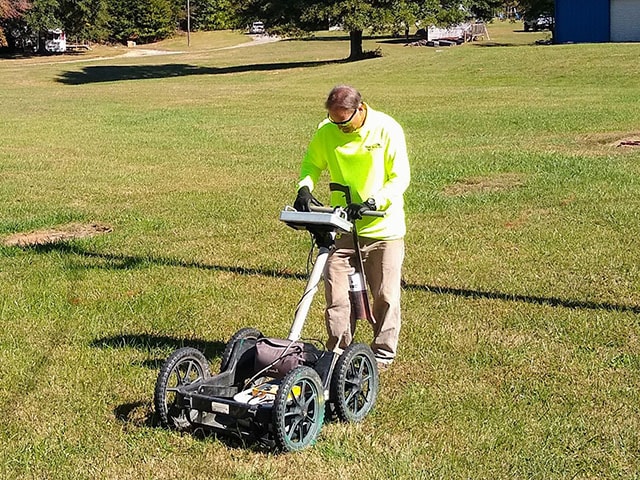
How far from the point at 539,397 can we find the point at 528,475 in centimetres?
105

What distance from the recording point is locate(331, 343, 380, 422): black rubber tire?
5141 millimetres

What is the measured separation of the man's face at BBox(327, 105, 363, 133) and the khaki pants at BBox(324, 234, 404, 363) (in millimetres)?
713

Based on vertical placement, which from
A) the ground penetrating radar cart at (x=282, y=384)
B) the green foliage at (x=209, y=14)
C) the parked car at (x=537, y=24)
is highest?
the green foliage at (x=209, y=14)

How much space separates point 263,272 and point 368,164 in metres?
3.56

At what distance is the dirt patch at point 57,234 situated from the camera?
10758 millimetres

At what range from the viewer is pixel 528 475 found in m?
4.65

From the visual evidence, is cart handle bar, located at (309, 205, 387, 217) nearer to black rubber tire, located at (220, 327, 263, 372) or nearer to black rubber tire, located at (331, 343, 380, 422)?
black rubber tire, located at (331, 343, 380, 422)

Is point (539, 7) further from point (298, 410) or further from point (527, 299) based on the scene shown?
point (298, 410)

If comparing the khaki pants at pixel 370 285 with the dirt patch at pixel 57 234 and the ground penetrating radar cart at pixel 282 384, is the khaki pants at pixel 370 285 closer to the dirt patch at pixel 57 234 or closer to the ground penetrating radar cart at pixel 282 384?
the ground penetrating radar cart at pixel 282 384

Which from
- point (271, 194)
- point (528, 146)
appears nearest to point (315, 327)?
point (271, 194)

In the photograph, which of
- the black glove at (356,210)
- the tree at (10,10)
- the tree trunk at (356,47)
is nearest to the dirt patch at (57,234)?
the black glove at (356,210)

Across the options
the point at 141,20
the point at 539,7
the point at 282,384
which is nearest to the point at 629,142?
the point at 282,384

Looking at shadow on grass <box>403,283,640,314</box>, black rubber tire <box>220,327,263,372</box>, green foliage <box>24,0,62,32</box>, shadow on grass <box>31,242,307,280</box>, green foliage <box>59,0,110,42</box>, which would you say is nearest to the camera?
black rubber tire <box>220,327,263,372</box>

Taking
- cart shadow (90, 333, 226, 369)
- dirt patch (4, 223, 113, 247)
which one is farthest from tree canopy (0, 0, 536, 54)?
cart shadow (90, 333, 226, 369)
